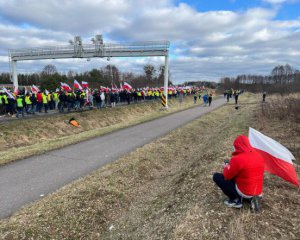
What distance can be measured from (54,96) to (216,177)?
68.7 feet

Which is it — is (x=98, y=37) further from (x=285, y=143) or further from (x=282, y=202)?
(x=282, y=202)

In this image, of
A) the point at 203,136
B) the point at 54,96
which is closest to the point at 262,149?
the point at 203,136

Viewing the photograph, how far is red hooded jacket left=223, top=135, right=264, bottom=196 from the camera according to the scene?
14.4 ft

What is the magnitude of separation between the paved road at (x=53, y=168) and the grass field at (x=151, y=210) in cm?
54

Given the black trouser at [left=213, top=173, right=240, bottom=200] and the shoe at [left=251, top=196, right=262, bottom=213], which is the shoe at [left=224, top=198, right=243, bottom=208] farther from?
the shoe at [left=251, top=196, right=262, bottom=213]

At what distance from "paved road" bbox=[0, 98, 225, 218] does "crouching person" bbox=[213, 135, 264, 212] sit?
4854mm

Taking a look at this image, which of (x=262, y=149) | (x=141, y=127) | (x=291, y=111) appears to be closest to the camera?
(x=262, y=149)

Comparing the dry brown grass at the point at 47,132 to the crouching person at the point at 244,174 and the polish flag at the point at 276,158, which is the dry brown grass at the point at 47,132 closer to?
the crouching person at the point at 244,174

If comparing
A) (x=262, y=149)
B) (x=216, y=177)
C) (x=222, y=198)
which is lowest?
(x=222, y=198)

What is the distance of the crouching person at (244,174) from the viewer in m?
4.40

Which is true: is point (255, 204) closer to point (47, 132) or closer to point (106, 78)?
point (47, 132)

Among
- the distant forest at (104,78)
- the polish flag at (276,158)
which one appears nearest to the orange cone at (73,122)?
the polish flag at (276,158)

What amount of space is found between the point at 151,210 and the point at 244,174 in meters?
2.57

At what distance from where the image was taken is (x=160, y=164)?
10.2m
